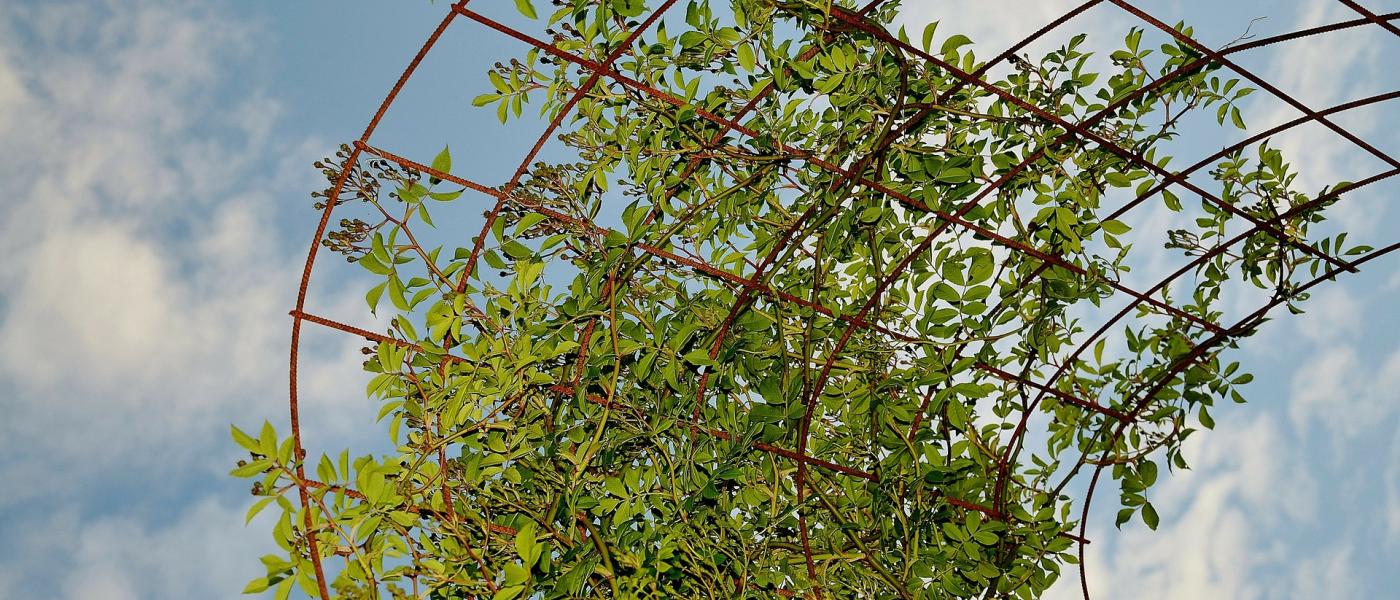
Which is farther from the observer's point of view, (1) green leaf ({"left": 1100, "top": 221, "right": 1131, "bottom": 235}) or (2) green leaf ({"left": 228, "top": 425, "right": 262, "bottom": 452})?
(1) green leaf ({"left": 1100, "top": 221, "right": 1131, "bottom": 235})

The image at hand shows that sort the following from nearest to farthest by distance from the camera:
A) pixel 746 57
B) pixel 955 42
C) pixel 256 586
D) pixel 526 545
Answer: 1. pixel 256 586
2. pixel 526 545
3. pixel 746 57
4. pixel 955 42

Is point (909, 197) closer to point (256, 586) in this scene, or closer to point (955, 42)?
point (955, 42)

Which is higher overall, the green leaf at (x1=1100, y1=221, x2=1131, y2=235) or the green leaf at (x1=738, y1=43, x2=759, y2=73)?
the green leaf at (x1=738, y1=43, x2=759, y2=73)

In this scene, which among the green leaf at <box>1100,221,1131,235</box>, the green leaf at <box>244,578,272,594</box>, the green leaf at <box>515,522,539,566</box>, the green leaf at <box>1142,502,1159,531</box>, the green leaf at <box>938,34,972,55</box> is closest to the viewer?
the green leaf at <box>244,578,272,594</box>

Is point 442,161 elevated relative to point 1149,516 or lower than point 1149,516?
elevated

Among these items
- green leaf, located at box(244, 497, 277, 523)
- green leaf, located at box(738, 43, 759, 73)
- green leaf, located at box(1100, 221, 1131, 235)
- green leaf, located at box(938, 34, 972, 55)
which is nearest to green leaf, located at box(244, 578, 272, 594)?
green leaf, located at box(244, 497, 277, 523)

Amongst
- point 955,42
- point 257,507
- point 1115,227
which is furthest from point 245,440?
point 1115,227

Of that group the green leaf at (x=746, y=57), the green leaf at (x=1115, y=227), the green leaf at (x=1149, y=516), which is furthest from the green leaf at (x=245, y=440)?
the green leaf at (x=1149, y=516)

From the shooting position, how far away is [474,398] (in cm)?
310

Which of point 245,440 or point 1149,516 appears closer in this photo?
point 245,440

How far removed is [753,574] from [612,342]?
0.87 metres

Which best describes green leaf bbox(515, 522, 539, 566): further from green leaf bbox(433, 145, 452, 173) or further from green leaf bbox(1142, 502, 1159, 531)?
green leaf bbox(1142, 502, 1159, 531)

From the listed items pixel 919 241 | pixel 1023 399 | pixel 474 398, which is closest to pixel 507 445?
pixel 474 398

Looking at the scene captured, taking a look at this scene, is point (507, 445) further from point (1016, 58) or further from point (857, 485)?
point (1016, 58)
